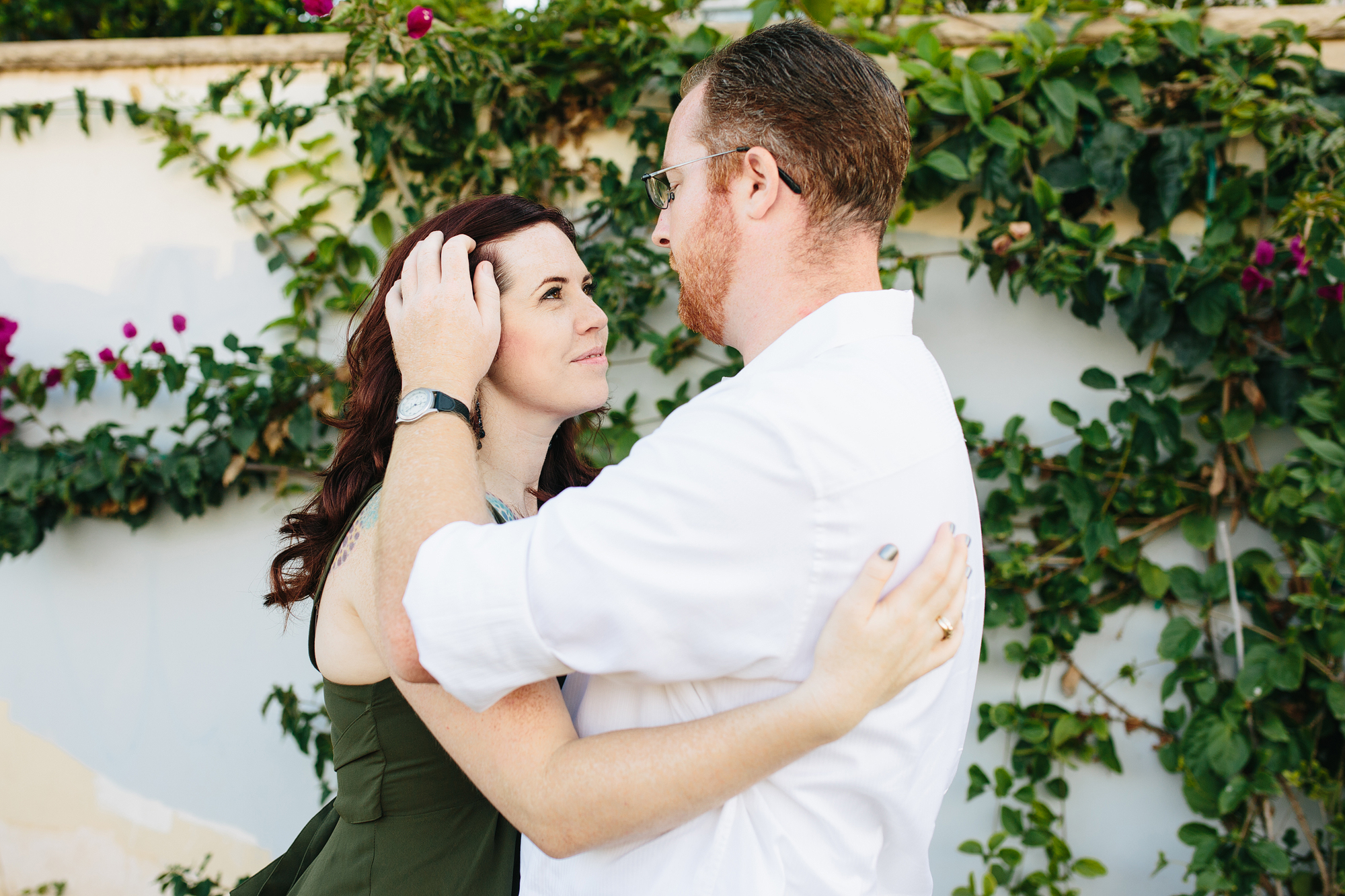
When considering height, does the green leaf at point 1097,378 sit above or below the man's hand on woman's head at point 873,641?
below

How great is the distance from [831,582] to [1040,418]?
1.93 meters

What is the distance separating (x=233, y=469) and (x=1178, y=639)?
119 inches

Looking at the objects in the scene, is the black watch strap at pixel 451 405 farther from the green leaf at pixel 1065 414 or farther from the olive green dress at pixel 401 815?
the green leaf at pixel 1065 414

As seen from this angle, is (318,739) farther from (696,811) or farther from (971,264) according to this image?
(971,264)

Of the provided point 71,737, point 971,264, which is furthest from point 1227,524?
point 71,737

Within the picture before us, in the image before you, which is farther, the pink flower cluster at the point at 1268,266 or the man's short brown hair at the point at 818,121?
the pink flower cluster at the point at 1268,266

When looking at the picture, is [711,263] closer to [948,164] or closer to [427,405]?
[427,405]

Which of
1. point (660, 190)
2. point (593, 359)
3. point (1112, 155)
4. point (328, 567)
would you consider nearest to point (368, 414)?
point (328, 567)

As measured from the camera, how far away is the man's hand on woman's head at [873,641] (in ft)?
2.92

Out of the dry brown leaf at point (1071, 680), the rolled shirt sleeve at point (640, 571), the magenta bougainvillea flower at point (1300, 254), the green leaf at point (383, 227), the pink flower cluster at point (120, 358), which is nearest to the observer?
the rolled shirt sleeve at point (640, 571)

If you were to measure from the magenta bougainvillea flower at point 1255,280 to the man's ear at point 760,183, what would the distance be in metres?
1.75

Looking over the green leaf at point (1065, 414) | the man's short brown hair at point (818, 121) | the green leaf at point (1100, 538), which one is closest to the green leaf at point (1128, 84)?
the green leaf at point (1065, 414)

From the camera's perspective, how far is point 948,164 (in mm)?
2326

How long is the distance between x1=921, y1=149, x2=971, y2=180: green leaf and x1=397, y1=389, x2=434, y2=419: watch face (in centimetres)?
177
